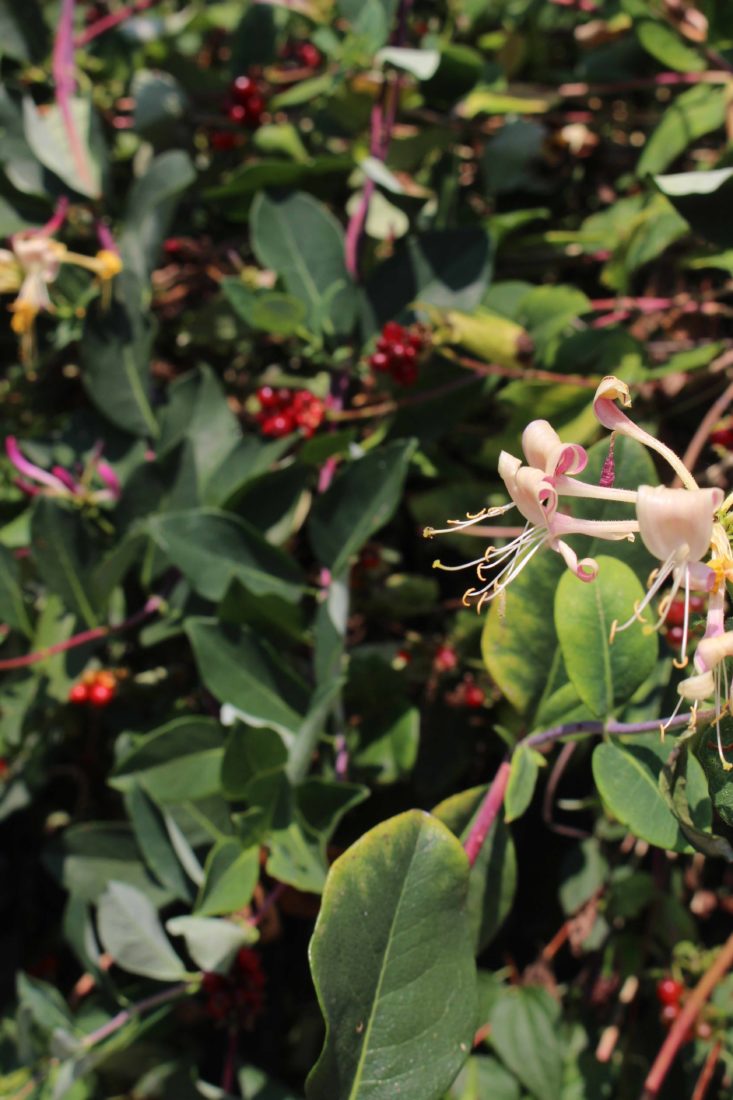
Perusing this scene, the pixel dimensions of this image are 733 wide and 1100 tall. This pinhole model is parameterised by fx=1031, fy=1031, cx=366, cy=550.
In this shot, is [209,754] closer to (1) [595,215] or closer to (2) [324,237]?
(2) [324,237]

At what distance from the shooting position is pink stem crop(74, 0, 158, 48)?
1.50 meters

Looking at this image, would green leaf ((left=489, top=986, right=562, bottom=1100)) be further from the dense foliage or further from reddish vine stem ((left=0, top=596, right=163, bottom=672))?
reddish vine stem ((left=0, top=596, right=163, bottom=672))

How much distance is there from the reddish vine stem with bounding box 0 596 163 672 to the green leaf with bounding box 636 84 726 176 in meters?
0.76

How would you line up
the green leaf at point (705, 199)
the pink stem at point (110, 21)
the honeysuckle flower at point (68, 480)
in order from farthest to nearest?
the pink stem at point (110, 21) < the honeysuckle flower at point (68, 480) < the green leaf at point (705, 199)

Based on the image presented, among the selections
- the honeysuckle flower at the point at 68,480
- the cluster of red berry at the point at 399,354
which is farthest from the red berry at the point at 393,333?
the honeysuckle flower at the point at 68,480

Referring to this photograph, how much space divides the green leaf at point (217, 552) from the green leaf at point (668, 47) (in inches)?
30.5

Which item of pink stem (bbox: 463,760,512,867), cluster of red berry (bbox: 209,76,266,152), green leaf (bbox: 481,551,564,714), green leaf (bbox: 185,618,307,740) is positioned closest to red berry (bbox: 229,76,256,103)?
cluster of red berry (bbox: 209,76,266,152)

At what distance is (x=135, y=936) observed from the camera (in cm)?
104

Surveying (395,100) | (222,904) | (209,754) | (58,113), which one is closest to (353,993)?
(222,904)

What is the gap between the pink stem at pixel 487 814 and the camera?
2.63 ft

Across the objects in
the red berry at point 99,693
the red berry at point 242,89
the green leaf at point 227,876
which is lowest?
the red berry at point 99,693

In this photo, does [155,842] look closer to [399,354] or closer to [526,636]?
[526,636]

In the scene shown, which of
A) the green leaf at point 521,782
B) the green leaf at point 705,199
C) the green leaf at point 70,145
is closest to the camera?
the green leaf at point 521,782

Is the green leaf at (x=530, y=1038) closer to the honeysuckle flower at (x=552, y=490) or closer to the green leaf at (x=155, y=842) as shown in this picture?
the green leaf at (x=155, y=842)
